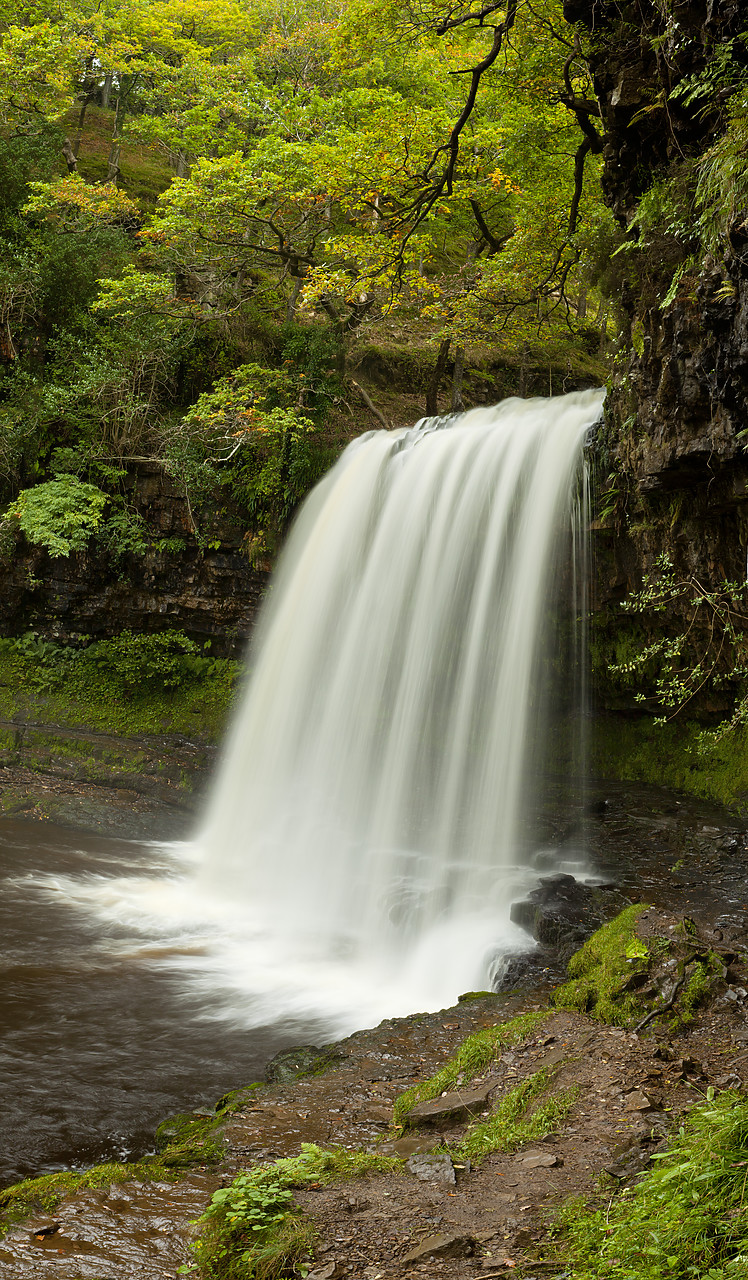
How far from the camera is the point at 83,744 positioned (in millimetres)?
12969

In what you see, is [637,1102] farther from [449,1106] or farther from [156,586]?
[156,586]

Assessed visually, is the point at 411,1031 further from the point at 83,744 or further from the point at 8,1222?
the point at 83,744

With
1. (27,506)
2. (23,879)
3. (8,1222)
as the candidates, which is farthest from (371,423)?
(8,1222)

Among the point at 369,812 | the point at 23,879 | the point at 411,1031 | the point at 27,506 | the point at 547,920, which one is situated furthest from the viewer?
the point at 27,506

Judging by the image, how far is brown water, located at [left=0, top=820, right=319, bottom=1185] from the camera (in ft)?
14.9

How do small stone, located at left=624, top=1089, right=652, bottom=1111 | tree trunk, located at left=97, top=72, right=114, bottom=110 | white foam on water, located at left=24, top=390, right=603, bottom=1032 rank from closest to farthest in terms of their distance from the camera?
1. small stone, located at left=624, top=1089, right=652, bottom=1111
2. white foam on water, located at left=24, top=390, right=603, bottom=1032
3. tree trunk, located at left=97, top=72, right=114, bottom=110

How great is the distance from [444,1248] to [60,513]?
12270 millimetres

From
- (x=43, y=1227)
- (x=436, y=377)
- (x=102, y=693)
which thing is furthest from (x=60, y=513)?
(x=43, y=1227)

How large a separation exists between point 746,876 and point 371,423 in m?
11.0

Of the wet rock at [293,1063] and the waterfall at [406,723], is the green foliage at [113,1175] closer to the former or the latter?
the wet rock at [293,1063]

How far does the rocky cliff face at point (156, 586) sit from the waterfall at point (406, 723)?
1.48m

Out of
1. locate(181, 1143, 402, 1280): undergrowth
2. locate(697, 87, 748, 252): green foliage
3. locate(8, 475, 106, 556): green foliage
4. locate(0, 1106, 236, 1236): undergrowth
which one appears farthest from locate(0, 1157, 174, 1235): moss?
locate(8, 475, 106, 556): green foliage

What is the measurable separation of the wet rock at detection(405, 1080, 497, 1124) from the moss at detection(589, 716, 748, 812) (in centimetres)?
545

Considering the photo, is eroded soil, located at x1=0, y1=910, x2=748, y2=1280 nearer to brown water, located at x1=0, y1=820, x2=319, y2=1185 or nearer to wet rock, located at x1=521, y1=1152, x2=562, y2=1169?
wet rock, located at x1=521, y1=1152, x2=562, y2=1169
